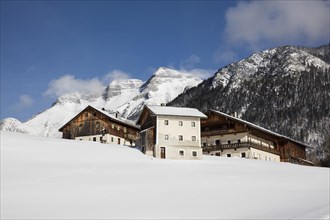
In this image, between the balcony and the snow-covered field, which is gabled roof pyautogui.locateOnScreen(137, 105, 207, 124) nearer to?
the snow-covered field

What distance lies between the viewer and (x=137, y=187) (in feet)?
112

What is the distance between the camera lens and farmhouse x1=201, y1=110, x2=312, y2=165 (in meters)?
75.5

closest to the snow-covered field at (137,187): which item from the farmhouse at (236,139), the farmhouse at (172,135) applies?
the farmhouse at (172,135)

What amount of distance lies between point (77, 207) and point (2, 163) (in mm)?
18070

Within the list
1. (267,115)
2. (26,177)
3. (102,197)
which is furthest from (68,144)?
Result: (267,115)

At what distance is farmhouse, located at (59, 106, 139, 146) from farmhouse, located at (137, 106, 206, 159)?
74.3 ft

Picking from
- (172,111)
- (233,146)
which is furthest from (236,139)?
(172,111)

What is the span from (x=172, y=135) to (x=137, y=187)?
26.0 metres

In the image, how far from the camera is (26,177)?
36.7 m

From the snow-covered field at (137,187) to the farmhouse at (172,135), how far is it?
442 cm

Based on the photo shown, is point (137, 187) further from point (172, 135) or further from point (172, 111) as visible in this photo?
point (172, 111)

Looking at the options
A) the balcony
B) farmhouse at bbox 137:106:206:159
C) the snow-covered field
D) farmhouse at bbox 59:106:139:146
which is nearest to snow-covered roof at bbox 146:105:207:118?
farmhouse at bbox 137:106:206:159

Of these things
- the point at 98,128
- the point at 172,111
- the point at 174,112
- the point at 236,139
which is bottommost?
the point at 236,139

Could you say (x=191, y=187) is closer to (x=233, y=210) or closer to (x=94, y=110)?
(x=233, y=210)
